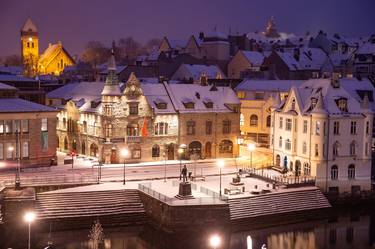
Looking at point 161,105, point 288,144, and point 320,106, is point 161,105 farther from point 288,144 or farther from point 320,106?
point 320,106

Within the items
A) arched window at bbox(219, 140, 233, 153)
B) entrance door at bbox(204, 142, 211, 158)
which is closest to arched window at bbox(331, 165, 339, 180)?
arched window at bbox(219, 140, 233, 153)

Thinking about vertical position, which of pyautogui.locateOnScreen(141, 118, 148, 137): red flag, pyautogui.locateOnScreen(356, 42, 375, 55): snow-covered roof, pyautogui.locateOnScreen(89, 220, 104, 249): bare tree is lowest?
pyautogui.locateOnScreen(89, 220, 104, 249): bare tree

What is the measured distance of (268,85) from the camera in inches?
3258

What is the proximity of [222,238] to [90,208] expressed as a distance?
1239 centimetres

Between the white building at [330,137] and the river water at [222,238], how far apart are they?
867 cm

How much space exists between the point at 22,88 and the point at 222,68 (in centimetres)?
4999

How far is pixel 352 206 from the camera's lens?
2356 inches

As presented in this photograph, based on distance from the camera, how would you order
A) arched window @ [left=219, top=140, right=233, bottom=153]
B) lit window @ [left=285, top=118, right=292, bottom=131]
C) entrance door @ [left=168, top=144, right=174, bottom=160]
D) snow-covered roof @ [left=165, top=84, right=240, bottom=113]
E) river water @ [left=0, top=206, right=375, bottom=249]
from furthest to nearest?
arched window @ [left=219, top=140, right=233, bottom=153], snow-covered roof @ [left=165, top=84, right=240, bottom=113], entrance door @ [left=168, top=144, right=174, bottom=160], lit window @ [left=285, top=118, right=292, bottom=131], river water @ [left=0, top=206, right=375, bottom=249]

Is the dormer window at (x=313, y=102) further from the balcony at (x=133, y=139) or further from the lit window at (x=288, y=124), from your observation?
the balcony at (x=133, y=139)

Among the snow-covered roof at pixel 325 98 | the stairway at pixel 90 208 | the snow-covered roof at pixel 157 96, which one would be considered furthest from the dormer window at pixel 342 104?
the stairway at pixel 90 208

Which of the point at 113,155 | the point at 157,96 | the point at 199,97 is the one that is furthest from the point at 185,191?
the point at 199,97

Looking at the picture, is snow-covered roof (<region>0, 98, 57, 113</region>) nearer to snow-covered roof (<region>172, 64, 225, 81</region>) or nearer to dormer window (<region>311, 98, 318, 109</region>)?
dormer window (<region>311, 98, 318, 109</region>)

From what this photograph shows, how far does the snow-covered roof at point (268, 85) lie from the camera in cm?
8062

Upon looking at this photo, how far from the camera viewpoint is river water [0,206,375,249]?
149 feet
